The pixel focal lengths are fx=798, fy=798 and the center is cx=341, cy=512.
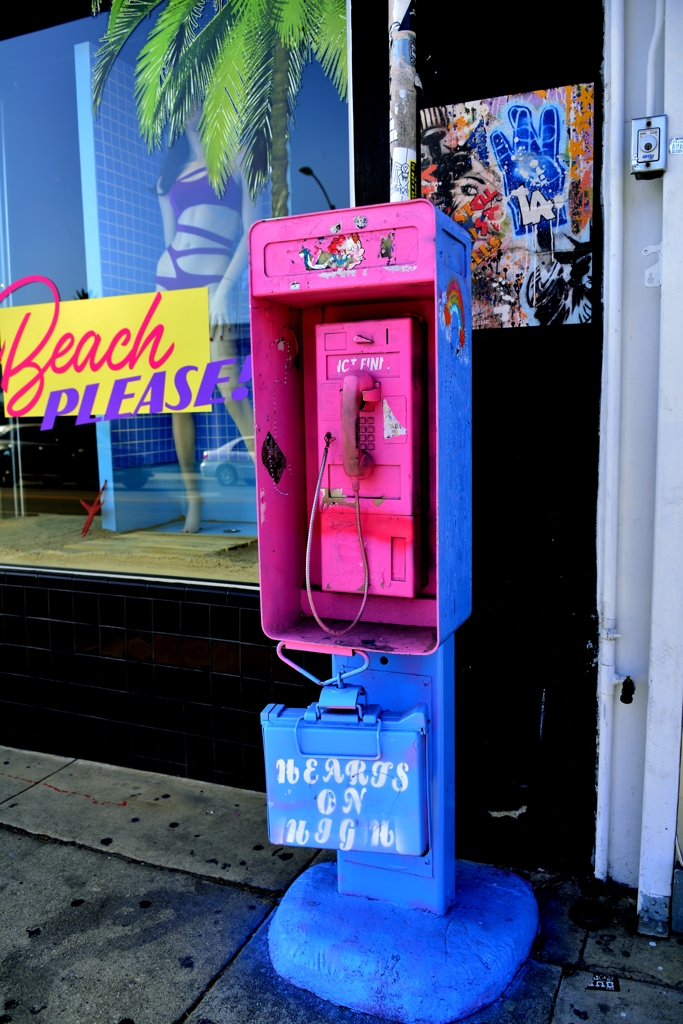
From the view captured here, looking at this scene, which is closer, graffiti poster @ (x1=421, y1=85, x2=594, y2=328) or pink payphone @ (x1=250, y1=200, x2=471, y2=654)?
pink payphone @ (x1=250, y1=200, x2=471, y2=654)

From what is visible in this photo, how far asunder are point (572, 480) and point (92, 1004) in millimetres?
2168

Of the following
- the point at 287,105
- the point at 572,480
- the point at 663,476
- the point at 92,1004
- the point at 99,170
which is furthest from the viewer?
the point at 99,170

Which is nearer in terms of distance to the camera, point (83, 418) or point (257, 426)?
point (257, 426)

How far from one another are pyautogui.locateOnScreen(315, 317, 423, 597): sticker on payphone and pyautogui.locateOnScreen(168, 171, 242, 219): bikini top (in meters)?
1.58

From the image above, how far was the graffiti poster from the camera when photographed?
2.58 metres

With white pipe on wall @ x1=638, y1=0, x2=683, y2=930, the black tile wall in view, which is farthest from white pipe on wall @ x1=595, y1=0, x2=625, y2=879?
the black tile wall

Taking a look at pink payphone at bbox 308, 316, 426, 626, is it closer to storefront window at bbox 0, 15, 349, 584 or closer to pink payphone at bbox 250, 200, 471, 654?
pink payphone at bbox 250, 200, 471, 654

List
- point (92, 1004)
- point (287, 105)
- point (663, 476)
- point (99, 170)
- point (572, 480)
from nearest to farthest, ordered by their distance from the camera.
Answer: point (92, 1004) < point (663, 476) < point (572, 480) < point (287, 105) < point (99, 170)

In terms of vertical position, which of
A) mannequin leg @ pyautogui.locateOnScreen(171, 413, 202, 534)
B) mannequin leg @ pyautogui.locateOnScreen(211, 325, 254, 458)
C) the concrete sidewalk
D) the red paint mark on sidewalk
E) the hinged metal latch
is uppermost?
the hinged metal latch

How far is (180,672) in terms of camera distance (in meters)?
3.56

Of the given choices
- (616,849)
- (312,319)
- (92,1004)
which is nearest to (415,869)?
(616,849)

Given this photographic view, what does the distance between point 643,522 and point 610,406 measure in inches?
15.4

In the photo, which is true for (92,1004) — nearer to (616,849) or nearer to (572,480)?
(616,849)

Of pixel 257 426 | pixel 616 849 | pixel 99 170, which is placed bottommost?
pixel 616 849
